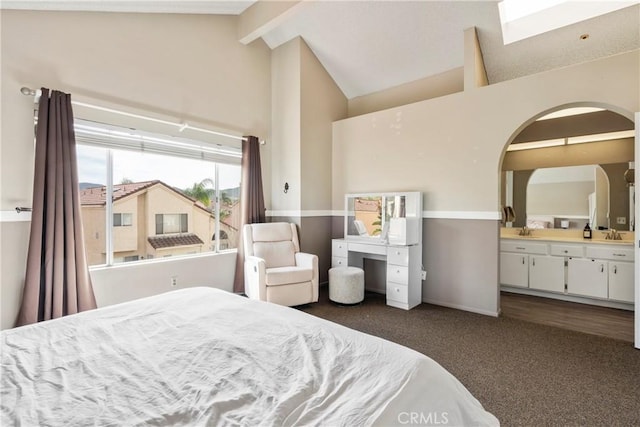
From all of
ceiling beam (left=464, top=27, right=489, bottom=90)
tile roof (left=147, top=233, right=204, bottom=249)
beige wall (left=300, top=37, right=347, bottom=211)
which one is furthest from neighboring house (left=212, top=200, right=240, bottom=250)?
ceiling beam (left=464, top=27, right=489, bottom=90)

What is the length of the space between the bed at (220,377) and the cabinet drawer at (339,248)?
9.02ft

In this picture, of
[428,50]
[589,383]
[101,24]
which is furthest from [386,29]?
[589,383]

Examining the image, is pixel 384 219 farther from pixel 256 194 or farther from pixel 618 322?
pixel 618 322

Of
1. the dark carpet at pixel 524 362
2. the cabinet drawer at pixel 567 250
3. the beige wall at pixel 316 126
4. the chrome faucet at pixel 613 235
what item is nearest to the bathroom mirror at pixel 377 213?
the beige wall at pixel 316 126

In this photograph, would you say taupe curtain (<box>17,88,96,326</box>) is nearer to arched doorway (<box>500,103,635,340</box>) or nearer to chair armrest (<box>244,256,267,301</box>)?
chair armrest (<box>244,256,267,301</box>)

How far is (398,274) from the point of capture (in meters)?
3.66

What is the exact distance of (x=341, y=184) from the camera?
4.71m

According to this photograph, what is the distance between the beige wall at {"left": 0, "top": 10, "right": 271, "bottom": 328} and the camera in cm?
251

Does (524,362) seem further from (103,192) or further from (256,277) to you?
(103,192)

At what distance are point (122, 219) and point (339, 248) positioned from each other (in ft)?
8.35

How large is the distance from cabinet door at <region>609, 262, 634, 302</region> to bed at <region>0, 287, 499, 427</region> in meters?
3.78

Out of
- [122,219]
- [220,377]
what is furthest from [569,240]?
[122,219]

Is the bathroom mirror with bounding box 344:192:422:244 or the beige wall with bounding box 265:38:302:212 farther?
the beige wall with bounding box 265:38:302:212

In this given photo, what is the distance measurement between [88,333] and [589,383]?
293cm
